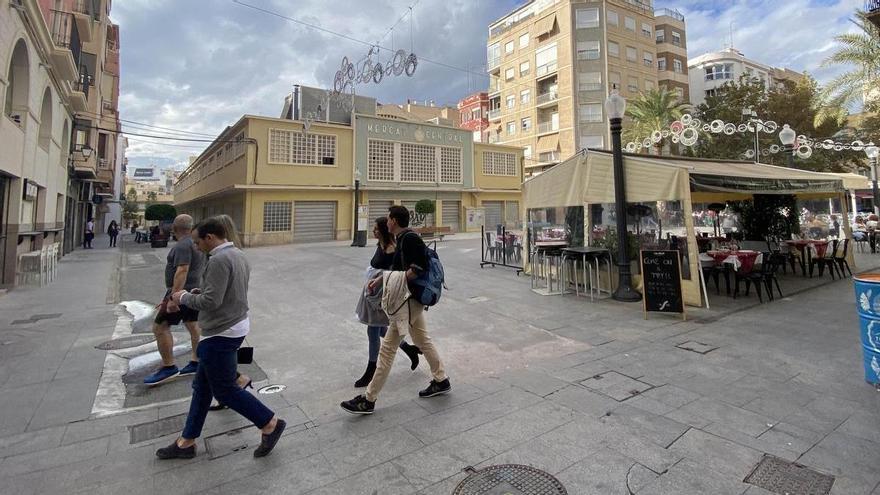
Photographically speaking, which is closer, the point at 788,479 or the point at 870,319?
the point at 788,479

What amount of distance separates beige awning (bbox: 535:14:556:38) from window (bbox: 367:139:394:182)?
70.7 ft

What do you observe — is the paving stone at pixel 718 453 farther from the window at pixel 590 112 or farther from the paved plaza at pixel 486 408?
the window at pixel 590 112

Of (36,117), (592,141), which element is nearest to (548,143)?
(592,141)

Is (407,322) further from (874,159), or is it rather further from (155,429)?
(874,159)

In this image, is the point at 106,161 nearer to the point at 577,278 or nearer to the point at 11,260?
the point at 11,260

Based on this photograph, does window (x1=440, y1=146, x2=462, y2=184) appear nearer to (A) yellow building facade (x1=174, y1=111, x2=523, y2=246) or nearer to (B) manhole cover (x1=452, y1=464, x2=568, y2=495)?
(A) yellow building facade (x1=174, y1=111, x2=523, y2=246)

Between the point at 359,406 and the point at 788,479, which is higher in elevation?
the point at 359,406

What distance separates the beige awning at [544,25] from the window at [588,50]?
3493mm

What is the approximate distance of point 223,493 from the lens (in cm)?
238

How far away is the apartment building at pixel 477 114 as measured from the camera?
48.6 m

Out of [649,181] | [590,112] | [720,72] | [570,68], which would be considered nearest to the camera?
[649,181]

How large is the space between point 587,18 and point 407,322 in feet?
135

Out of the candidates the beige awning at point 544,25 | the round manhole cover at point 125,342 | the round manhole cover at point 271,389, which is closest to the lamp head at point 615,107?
the round manhole cover at point 271,389

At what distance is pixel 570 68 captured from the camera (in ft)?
117
